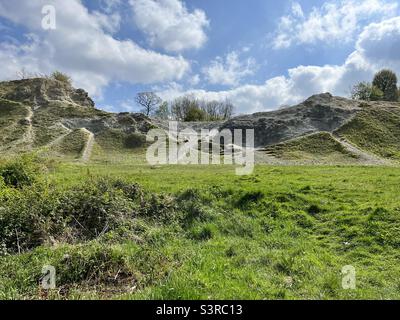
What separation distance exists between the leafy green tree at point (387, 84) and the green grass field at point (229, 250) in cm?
7955

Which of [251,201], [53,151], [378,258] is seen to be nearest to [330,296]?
[378,258]

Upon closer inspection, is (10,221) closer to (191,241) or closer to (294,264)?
(191,241)

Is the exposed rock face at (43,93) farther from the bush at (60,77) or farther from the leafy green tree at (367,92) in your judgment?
the leafy green tree at (367,92)

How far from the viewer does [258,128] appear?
5569cm

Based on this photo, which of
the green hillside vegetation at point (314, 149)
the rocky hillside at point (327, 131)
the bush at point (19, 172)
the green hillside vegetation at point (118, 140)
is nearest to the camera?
the bush at point (19, 172)

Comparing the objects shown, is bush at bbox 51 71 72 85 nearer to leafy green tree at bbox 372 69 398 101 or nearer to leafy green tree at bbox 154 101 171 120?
leafy green tree at bbox 154 101 171 120

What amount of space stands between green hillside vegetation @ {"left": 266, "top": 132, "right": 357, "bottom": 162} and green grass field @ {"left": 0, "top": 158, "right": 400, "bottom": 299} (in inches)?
1023

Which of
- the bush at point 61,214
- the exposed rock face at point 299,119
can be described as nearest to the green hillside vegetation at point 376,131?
the exposed rock face at point 299,119

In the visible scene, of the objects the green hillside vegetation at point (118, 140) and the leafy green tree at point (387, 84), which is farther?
the leafy green tree at point (387, 84)

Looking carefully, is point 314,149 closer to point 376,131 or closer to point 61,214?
point 376,131

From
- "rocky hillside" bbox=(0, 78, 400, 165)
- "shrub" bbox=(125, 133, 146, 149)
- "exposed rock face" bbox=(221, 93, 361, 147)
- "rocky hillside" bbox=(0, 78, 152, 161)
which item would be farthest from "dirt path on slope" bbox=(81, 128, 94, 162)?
"exposed rock face" bbox=(221, 93, 361, 147)

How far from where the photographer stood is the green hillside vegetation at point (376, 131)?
43.9 m

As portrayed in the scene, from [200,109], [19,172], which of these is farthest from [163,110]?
[19,172]

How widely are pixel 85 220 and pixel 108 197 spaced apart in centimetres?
112
